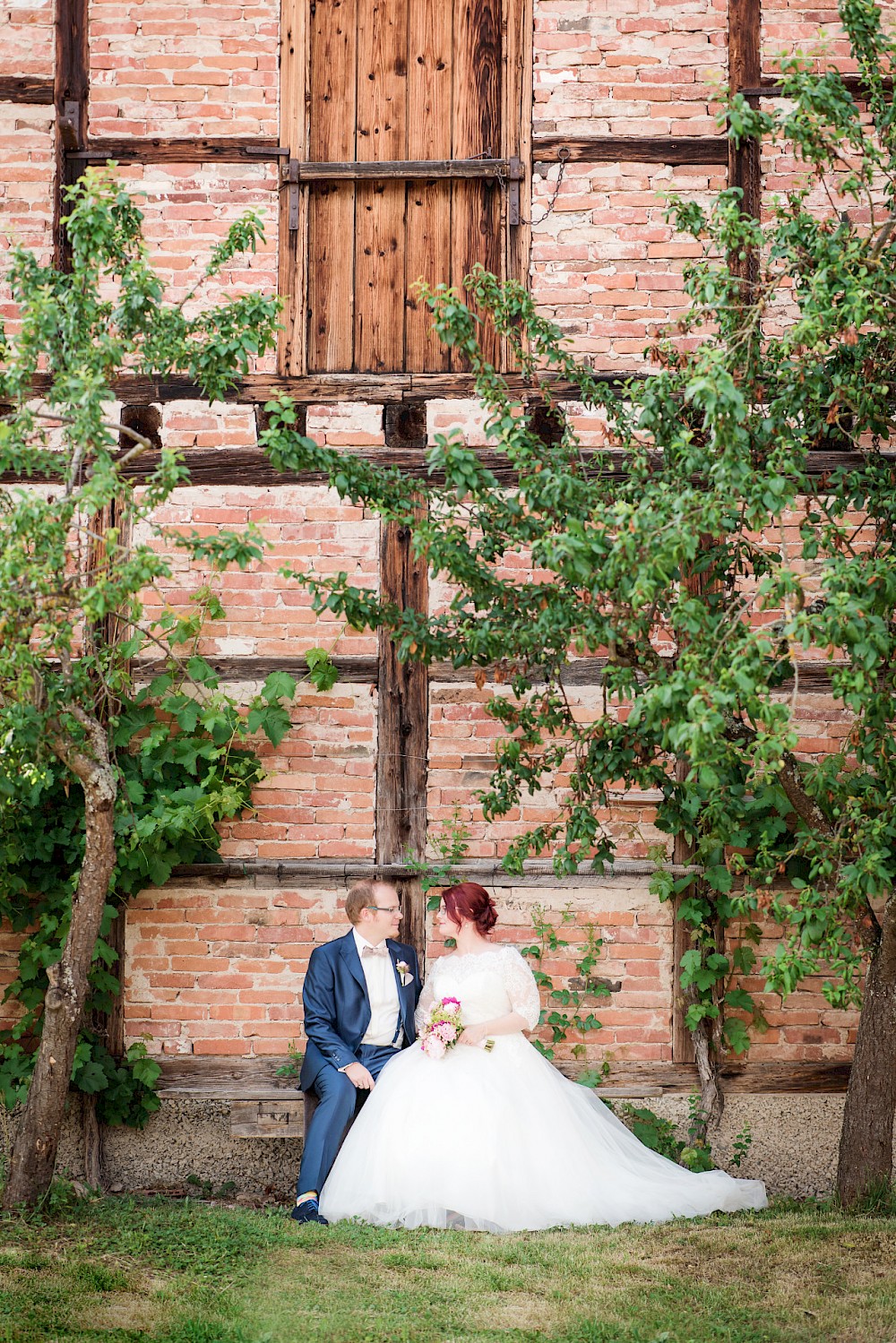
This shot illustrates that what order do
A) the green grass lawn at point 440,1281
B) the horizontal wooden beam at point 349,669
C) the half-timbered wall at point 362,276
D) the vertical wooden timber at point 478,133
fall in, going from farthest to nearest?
the vertical wooden timber at point 478,133 < the horizontal wooden beam at point 349,669 < the half-timbered wall at point 362,276 < the green grass lawn at point 440,1281

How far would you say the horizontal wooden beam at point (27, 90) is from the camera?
627 cm

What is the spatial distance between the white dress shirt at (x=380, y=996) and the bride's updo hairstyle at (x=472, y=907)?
381mm

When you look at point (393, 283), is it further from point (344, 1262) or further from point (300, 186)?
point (344, 1262)

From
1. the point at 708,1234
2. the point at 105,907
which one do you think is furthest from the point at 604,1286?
the point at 105,907

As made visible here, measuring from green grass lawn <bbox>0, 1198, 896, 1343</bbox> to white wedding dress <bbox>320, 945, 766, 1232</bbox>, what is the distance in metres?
0.14

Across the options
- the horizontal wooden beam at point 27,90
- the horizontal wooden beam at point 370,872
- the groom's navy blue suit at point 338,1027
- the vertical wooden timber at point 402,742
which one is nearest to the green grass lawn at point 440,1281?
the groom's navy blue suit at point 338,1027

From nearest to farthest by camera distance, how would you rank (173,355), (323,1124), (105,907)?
(173,355), (323,1124), (105,907)

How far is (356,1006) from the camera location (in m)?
5.52

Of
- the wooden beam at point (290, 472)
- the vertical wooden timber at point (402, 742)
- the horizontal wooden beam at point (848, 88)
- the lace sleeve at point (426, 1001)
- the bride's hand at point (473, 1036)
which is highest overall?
the horizontal wooden beam at point (848, 88)

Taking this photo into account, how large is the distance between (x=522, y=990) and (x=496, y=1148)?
69 centimetres

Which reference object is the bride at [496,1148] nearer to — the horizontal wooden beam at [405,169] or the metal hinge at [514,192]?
the metal hinge at [514,192]

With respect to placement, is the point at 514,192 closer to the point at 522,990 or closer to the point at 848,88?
the point at 848,88

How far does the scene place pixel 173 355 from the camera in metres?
4.66

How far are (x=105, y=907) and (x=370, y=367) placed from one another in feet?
9.69
